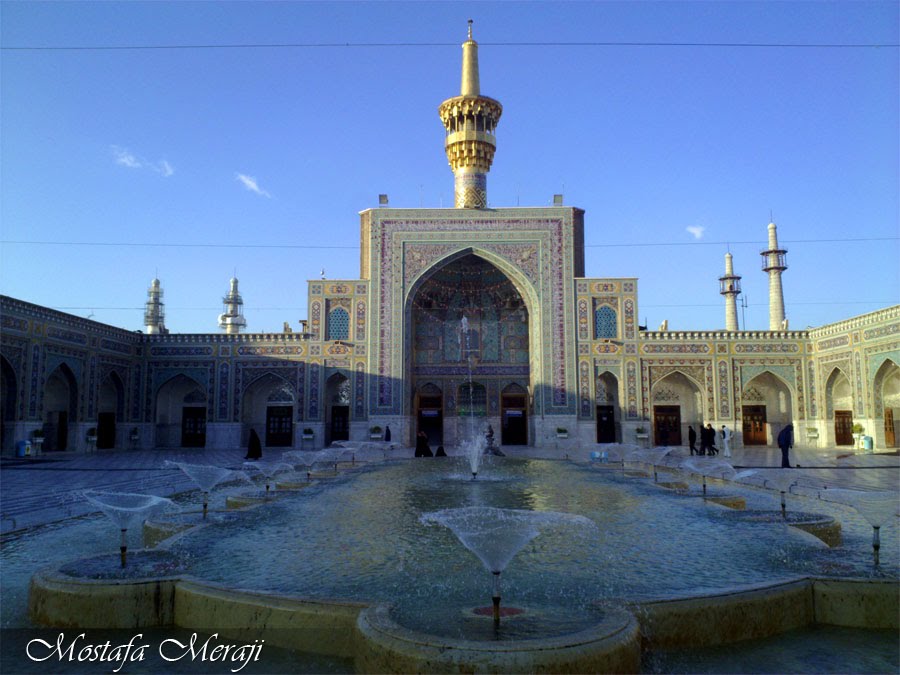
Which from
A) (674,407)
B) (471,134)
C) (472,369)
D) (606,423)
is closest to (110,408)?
(472,369)

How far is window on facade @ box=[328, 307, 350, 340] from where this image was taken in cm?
2211

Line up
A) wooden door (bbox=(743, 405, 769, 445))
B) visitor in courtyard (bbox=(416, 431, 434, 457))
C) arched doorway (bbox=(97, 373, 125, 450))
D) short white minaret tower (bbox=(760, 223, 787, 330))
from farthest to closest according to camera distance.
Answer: short white minaret tower (bbox=(760, 223, 787, 330))
wooden door (bbox=(743, 405, 769, 445))
arched doorway (bbox=(97, 373, 125, 450))
visitor in courtyard (bbox=(416, 431, 434, 457))

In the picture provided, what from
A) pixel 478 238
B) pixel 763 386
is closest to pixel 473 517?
pixel 478 238

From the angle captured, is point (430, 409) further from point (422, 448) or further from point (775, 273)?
point (775, 273)

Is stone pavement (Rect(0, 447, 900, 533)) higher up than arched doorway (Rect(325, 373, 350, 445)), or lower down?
lower down

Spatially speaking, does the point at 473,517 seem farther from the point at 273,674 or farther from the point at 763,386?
the point at 763,386

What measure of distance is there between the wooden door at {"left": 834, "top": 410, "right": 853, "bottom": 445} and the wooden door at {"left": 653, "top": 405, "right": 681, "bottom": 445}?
466cm

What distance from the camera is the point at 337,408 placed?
75.3ft

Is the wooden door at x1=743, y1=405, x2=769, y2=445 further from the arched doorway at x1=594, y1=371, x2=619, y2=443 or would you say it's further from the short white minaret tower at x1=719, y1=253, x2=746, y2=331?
the short white minaret tower at x1=719, y1=253, x2=746, y2=331

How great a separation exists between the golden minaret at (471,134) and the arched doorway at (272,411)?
8888 mm

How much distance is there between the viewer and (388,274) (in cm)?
2236

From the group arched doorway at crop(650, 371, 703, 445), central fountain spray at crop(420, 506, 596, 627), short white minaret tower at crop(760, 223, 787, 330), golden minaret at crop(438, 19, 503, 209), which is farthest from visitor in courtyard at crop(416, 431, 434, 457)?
short white minaret tower at crop(760, 223, 787, 330)

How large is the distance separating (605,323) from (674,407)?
12.3 feet
